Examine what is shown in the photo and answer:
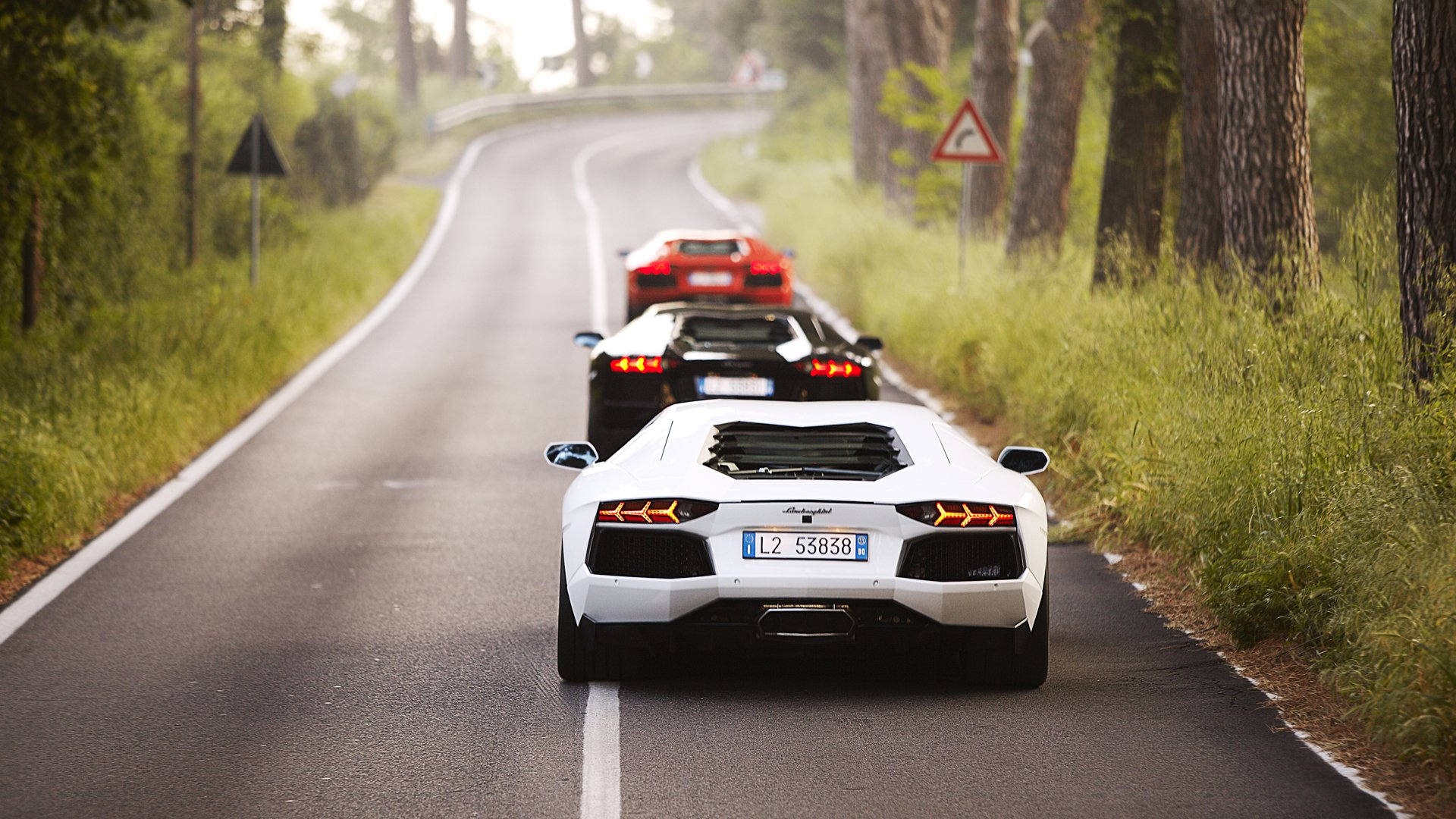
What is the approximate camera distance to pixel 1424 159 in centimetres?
934

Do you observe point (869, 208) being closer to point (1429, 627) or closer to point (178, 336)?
point (178, 336)

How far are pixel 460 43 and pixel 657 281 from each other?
61056 mm

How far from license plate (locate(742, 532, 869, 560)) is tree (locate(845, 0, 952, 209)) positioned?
81.9 feet

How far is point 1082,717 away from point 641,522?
1.87 meters

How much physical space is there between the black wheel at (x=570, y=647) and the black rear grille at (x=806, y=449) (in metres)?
0.81

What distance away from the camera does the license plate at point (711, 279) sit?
825 inches

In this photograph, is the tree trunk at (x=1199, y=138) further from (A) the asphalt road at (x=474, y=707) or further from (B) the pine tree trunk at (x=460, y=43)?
(B) the pine tree trunk at (x=460, y=43)

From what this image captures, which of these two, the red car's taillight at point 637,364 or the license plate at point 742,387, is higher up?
the red car's taillight at point 637,364

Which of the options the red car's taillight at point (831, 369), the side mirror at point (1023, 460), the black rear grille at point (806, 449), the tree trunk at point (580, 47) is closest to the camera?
the black rear grille at point (806, 449)

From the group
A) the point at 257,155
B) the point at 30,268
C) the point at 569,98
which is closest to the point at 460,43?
the point at 569,98

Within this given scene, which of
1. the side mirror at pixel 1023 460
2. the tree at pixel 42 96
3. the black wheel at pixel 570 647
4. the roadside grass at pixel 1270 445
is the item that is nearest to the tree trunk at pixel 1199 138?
the roadside grass at pixel 1270 445

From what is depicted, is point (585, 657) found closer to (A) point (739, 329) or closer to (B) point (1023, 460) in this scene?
(B) point (1023, 460)

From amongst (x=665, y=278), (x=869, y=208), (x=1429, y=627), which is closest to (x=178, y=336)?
(x=665, y=278)

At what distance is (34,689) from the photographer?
7.46 metres
